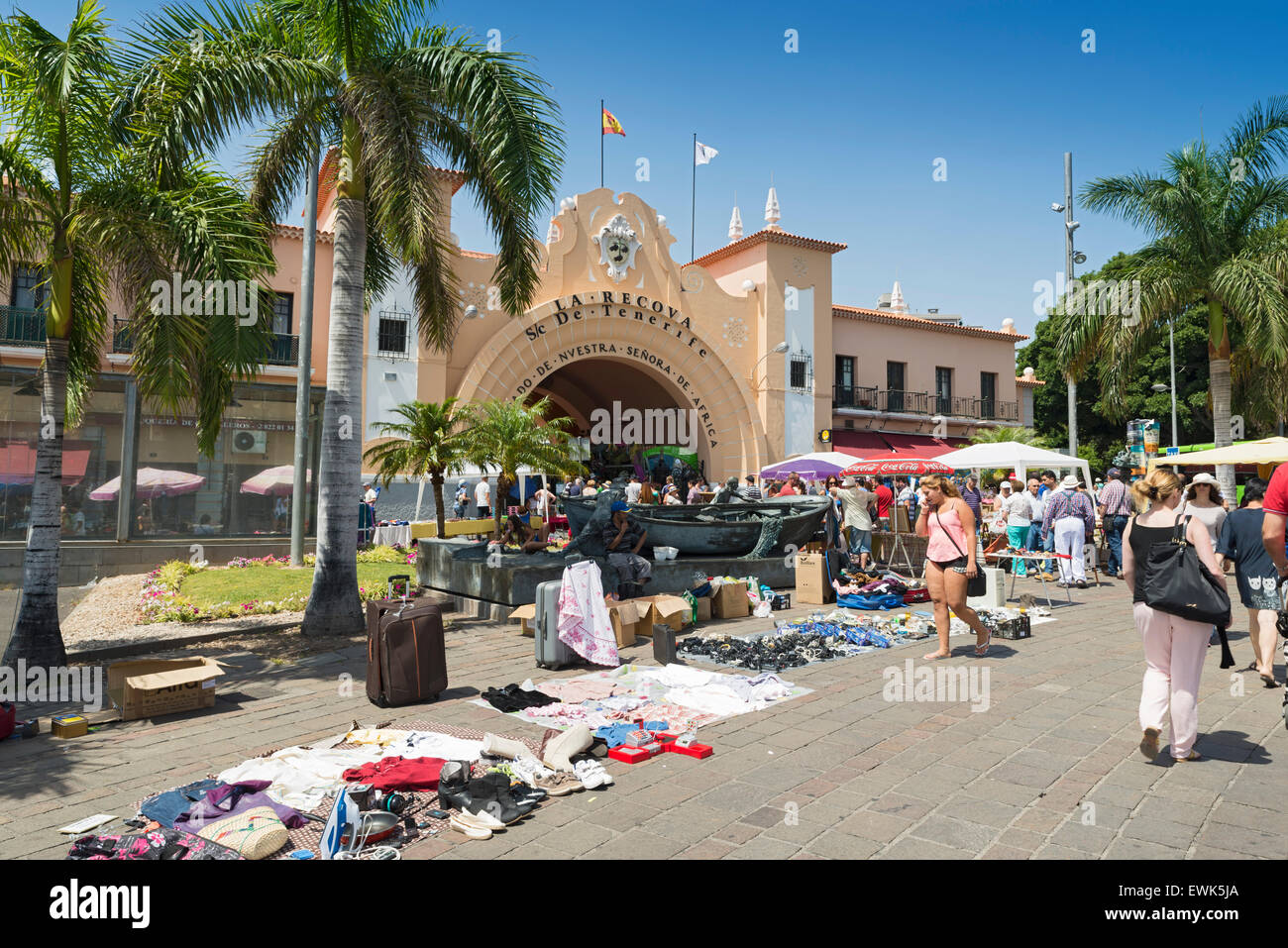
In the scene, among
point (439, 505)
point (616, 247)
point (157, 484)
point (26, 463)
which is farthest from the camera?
point (616, 247)

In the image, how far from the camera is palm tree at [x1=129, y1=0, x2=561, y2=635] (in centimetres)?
891

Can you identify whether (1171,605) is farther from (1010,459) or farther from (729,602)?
(1010,459)

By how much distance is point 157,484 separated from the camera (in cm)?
1770

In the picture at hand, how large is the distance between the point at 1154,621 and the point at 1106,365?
1432cm

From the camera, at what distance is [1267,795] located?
4172 mm

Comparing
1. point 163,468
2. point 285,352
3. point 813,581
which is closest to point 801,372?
point 285,352

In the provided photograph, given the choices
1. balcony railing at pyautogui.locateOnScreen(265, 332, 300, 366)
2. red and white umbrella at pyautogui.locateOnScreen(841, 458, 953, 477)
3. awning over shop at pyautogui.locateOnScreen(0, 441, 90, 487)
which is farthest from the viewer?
balcony railing at pyautogui.locateOnScreen(265, 332, 300, 366)

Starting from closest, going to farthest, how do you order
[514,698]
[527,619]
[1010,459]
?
[514,698] < [527,619] < [1010,459]

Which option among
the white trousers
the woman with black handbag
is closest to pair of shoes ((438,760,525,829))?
the woman with black handbag

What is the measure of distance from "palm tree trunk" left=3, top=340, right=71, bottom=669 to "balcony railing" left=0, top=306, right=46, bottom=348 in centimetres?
1478

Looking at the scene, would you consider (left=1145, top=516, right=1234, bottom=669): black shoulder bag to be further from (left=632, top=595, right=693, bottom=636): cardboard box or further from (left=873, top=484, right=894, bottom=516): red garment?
(left=873, top=484, right=894, bottom=516): red garment

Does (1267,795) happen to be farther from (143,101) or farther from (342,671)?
(143,101)

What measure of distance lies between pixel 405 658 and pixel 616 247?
71.4ft
